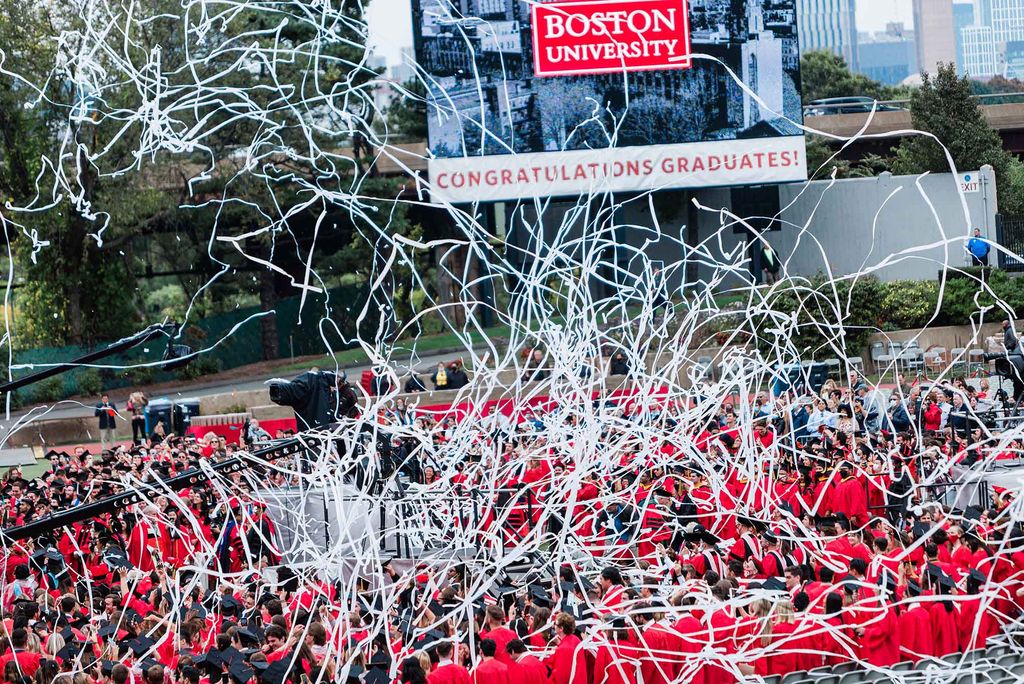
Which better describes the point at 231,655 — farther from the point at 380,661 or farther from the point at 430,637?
the point at 430,637

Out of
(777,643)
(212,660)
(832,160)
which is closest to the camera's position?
(212,660)

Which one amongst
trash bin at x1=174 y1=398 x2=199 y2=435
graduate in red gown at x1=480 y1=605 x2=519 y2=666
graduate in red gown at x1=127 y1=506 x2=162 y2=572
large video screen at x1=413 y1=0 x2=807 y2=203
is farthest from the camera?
large video screen at x1=413 y1=0 x2=807 y2=203

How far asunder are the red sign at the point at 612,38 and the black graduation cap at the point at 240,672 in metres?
23.1

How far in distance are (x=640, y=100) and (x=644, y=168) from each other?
152cm

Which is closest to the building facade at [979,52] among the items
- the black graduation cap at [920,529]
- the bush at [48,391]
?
the bush at [48,391]

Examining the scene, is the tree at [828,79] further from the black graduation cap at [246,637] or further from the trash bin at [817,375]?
the black graduation cap at [246,637]

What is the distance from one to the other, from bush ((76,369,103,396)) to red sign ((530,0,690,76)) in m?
12.5

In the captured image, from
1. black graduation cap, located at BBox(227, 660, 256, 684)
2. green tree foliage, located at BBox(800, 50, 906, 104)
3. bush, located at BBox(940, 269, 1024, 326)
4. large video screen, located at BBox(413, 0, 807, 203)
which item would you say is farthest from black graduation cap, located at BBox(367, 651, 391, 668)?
green tree foliage, located at BBox(800, 50, 906, 104)

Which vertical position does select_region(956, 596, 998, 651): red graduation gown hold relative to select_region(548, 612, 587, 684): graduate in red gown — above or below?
below

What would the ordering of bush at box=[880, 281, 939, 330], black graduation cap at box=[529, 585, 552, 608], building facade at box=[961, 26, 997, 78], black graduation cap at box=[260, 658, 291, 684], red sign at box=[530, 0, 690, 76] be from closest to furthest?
black graduation cap at box=[260, 658, 291, 684], black graduation cap at box=[529, 585, 552, 608], bush at box=[880, 281, 939, 330], red sign at box=[530, 0, 690, 76], building facade at box=[961, 26, 997, 78]

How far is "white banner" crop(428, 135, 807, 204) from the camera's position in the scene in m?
30.8

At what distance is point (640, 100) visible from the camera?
31.2 metres

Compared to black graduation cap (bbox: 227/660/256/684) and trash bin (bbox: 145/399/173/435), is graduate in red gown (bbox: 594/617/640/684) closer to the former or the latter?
black graduation cap (bbox: 227/660/256/684)

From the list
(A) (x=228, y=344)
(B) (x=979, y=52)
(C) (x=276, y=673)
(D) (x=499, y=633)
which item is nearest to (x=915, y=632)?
(D) (x=499, y=633)
